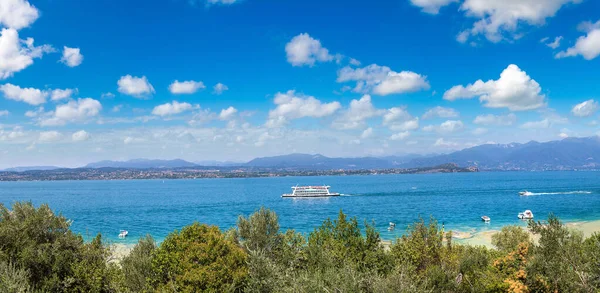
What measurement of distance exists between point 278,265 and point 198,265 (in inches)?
320

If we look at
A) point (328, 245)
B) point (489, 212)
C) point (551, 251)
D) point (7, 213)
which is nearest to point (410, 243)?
point (328, 245)

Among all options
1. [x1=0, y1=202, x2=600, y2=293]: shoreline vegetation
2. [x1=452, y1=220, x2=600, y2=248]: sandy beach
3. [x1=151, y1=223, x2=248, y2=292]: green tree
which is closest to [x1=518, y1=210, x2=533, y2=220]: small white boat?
[x1=452, y1=220, x2=600, y2=248]: sandy beach

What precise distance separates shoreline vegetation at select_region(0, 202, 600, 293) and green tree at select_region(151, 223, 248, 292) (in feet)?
0.27

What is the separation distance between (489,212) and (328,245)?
119 meters

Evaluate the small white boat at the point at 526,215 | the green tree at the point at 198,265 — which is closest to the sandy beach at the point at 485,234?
the small white boat at the point at 526,215

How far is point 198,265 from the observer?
109ft

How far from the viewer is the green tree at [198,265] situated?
32188 millimetres

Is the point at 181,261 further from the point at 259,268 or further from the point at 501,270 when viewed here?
the point at 501,270

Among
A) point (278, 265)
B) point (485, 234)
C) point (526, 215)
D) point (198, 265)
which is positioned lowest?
point (485, 234)

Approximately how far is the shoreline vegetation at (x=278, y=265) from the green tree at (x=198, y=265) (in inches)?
3.2

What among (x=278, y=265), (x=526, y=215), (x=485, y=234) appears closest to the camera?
(x=278, y=265)

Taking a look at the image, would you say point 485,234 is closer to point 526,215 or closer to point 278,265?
point 526,215

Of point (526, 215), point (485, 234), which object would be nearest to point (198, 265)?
point (485, 234)

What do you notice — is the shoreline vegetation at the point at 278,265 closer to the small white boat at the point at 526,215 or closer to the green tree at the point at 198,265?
the green tree at the point at 198,265
